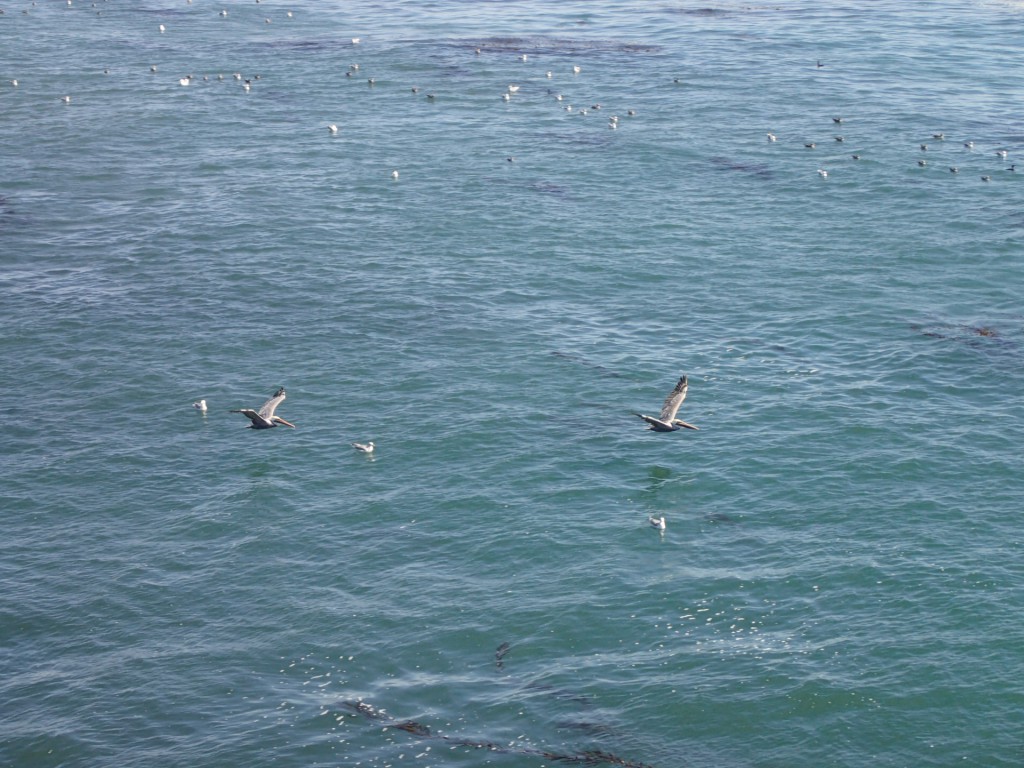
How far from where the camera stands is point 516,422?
63.0m

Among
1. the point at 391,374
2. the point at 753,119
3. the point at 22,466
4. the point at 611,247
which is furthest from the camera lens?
the point at 753,119

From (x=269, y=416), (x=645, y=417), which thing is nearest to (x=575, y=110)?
(x=269, y=416)

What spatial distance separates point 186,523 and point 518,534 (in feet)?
47.4

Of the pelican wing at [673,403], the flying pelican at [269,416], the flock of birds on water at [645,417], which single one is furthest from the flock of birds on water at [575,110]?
the pelican wing at [673,403]

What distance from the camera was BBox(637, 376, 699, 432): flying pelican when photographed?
59116 millimetres

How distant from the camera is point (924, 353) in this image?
68.1 metres

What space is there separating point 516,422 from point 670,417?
775 centimetres

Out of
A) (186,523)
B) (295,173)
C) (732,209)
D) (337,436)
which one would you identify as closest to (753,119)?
(732,209)

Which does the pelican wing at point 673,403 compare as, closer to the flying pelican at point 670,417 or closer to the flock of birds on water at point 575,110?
the flying pelican at point 670,417

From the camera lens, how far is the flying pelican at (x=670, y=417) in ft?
194

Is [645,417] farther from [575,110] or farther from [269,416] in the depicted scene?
[575,110]

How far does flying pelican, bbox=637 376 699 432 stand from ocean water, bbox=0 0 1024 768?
3.81ft

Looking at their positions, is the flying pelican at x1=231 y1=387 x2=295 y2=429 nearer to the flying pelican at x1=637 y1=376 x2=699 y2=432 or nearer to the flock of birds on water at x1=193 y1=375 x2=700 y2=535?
the flock of birds on water at x1=193 y1=375 x2=700 y2=535

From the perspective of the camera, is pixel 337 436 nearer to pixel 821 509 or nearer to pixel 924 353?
pixel 821 509
